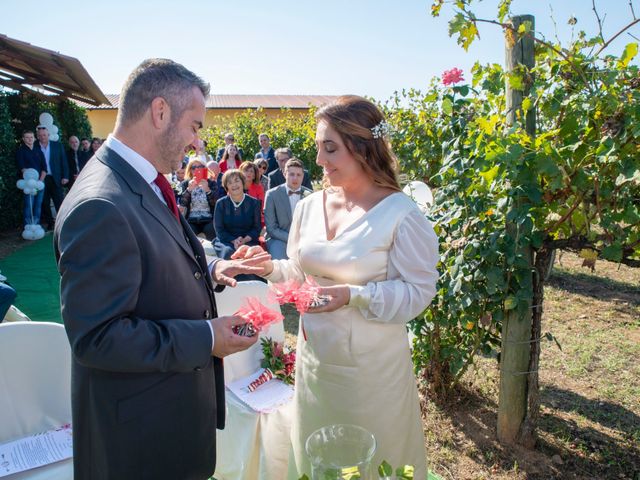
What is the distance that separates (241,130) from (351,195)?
16.3m

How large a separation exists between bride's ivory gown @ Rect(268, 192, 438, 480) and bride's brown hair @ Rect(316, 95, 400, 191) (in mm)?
174

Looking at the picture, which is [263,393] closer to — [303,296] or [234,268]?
[234,268]

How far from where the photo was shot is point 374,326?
80.7 inches

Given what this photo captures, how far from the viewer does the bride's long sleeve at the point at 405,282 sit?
1918mm

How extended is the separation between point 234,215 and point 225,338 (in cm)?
482

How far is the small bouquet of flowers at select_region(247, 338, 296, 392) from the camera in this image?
117 inches

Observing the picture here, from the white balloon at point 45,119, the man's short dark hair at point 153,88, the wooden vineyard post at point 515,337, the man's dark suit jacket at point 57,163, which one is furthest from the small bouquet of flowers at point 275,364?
the white balloon at point 45,119

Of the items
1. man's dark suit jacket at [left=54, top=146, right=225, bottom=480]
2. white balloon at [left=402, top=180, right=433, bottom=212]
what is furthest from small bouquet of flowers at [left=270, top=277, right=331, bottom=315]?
white balloon at [left=402, top=180, right=433, bottom=212]

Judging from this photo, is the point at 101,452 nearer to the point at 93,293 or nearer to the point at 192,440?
the point at 192,440

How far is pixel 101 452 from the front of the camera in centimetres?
149

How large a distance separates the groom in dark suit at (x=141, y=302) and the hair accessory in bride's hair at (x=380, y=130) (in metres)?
0.82

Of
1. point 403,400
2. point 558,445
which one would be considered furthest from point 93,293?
point 558,445

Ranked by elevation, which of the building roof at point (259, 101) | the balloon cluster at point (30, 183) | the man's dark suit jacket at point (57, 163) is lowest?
the balloon cluster at point (30, 183)

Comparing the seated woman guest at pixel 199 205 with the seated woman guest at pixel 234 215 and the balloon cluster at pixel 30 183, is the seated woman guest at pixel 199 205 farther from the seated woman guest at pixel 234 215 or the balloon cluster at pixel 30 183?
the balloon cluster at pixel 30 183
